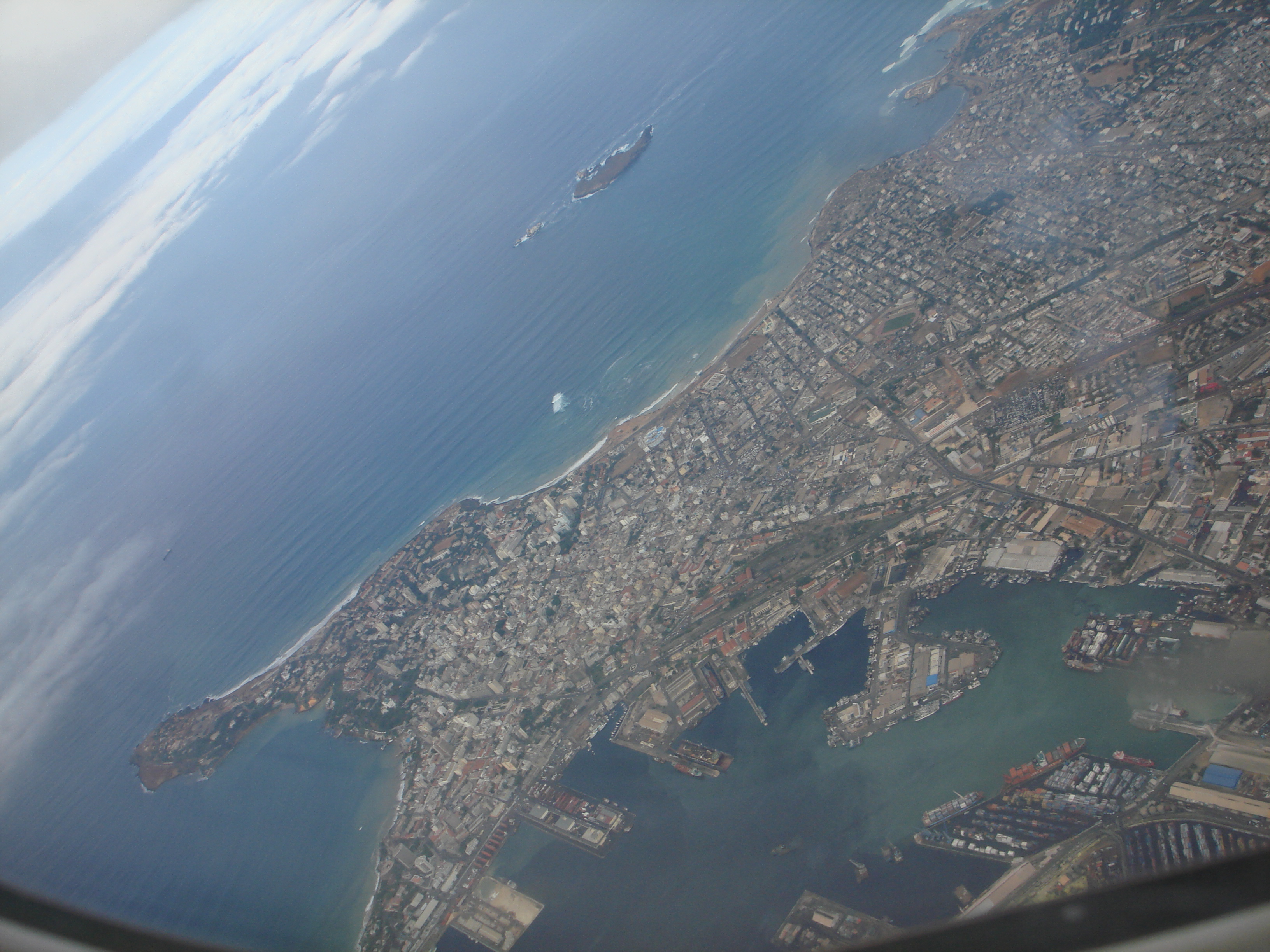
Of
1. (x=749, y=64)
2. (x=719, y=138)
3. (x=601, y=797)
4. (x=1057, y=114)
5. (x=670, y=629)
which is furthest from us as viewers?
(x=749, y=64)

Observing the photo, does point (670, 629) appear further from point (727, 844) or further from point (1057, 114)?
point (1057, 114)

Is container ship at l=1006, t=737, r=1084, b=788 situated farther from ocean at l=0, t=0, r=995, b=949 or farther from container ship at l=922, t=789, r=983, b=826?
container ship at l=922, t=789, r=983, b=826

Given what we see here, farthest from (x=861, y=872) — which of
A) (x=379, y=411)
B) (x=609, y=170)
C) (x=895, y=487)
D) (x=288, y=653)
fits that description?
(x=609, y=170)

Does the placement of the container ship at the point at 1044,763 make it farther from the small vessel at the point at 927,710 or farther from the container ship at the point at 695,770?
the container ship at the point at 695,770

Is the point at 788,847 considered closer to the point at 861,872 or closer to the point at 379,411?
the point at 861,872

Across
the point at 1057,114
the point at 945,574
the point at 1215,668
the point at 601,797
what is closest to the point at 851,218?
the point at 1057,114

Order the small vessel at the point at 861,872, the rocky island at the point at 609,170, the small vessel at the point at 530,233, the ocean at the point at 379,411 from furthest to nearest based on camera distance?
1. the rocky island at the point at 609,170
2. the small vessel at the point at 530,233
3. the ocean at the point at 379,411
4. the small vessel at the point at 861,872

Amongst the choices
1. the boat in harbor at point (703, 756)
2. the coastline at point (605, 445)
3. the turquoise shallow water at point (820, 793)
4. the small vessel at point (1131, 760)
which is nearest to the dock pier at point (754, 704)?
the turquoise shallow water at point (820, 793)

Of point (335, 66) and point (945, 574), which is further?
point (335, 66)
